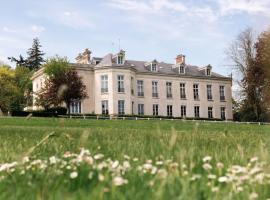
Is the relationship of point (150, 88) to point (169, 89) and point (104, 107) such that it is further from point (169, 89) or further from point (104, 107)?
point (104, 107)

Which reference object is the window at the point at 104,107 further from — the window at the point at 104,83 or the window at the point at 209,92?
the window at the point at 209,92

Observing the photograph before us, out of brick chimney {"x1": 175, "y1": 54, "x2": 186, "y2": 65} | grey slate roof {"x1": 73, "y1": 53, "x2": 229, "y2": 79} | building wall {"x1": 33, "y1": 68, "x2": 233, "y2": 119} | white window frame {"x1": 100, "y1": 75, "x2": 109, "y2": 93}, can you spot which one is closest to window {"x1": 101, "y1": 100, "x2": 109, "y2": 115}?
building wall {"x1": 33, "y1": 68, "x2": 233, "y2": 119}

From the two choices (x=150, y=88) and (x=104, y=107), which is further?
(x=150, y=88)

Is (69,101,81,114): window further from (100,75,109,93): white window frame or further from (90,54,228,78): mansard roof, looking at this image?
(90,54,228,78): mansard roof

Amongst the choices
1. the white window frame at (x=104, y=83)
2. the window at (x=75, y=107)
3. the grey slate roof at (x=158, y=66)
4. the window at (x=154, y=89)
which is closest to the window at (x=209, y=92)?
the grey slate roof at (x=158, y=66)

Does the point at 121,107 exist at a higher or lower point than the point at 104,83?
lower

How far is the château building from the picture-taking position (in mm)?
60531

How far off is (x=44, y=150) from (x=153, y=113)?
60.5m

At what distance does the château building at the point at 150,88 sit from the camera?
6053 cm

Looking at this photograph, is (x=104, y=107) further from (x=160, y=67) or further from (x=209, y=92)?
(x=209, y=92)

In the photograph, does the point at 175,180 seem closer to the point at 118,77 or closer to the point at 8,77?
the point at 118,77

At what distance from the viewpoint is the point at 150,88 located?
6481 cm

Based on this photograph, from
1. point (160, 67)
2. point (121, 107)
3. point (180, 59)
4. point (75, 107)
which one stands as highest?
point (180, 59)

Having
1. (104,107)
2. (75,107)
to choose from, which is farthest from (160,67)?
(75,107)
